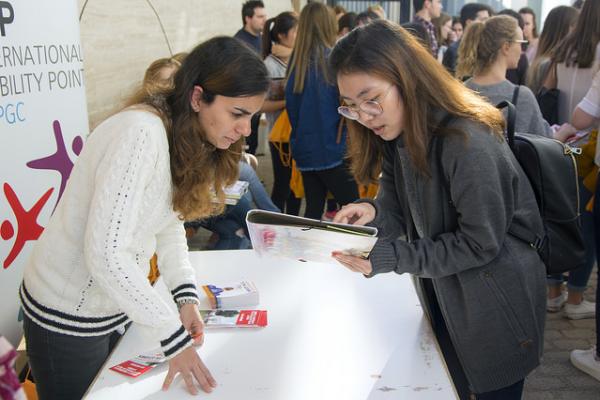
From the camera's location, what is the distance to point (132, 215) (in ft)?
4.63

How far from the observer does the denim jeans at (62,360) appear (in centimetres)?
165

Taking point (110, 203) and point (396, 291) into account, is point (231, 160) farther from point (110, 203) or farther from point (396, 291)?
point (396, 291)

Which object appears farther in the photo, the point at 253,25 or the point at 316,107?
the point at 253,25

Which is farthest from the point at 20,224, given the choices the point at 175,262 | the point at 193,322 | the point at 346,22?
the point at 346,22

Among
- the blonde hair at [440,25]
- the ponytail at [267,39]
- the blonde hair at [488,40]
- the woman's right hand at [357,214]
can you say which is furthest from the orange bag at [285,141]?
the blonde hair at [440,25]

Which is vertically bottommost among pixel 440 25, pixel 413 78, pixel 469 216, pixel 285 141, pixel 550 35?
pixel 285 141

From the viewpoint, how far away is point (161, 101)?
5.23 ft

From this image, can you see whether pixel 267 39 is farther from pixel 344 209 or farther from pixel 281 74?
pixel 344 209

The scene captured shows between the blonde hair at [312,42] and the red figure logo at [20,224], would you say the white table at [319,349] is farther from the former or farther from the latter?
the blonde hair at [312,42]

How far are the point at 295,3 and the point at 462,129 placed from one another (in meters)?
11.4

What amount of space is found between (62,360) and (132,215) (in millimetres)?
526

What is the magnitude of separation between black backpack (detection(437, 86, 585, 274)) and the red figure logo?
166 centimetres

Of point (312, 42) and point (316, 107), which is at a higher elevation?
point (312, 42)

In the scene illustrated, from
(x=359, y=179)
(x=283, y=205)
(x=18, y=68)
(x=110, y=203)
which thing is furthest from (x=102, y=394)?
(x=283, y=205)
